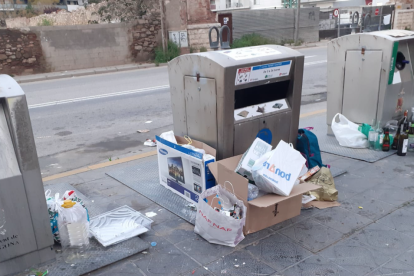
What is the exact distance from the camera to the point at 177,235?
10.9 feet

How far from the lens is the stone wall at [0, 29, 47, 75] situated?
1464cm

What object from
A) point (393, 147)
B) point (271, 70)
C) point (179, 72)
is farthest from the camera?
point (393, 147)

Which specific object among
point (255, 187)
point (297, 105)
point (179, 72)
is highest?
point (179, 72)

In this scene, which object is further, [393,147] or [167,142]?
[393,147]

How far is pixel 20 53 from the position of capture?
15.0m

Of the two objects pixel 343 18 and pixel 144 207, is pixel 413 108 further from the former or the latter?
pixel 343 18

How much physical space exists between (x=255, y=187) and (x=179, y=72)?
1.54 meters

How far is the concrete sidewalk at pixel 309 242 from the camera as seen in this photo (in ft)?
9.29

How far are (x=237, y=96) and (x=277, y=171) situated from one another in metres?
1.03

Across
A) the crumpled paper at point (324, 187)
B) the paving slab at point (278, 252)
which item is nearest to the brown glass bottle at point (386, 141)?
the crumpled paper at point (324, 187)

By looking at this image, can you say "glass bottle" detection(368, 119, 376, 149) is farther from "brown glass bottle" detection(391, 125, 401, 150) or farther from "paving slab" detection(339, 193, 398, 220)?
"paving slab" detection(339, 193, 398, 220)

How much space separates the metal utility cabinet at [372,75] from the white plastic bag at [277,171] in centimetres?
264

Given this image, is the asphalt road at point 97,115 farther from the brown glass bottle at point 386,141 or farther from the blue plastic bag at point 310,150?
the brown glass bottle at point 386,141

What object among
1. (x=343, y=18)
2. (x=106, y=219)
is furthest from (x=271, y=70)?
(x=343, y=18)
